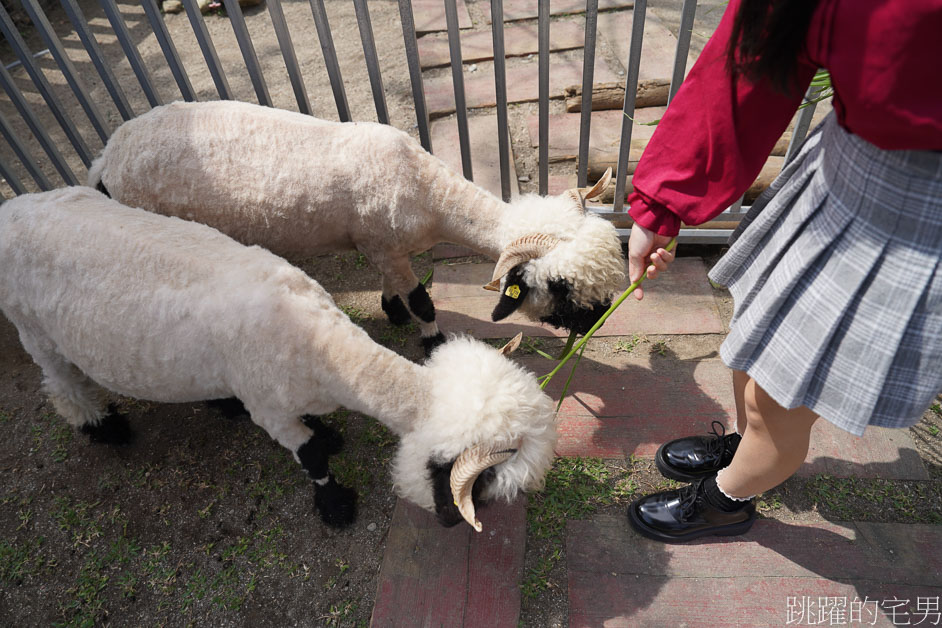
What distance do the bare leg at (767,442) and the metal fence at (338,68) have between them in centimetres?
198

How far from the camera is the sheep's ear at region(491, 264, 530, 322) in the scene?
112 inches

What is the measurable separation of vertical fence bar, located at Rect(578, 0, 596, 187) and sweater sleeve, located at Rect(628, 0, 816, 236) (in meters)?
1.54

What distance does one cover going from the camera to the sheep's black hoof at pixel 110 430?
303 cm

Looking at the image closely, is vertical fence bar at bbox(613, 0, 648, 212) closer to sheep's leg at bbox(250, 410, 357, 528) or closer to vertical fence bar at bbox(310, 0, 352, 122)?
vertical fence bar at bbox(310, 0, 352, 122)

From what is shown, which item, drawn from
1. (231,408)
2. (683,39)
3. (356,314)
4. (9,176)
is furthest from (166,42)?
(683,39)

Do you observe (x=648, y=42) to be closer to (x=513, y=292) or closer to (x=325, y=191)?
(x=513, y=292)

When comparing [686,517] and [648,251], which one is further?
[686,517]

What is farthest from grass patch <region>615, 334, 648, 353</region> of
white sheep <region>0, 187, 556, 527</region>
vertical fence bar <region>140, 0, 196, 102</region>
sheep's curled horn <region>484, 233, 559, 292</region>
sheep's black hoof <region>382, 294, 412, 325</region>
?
vertical fence bar <region>140, 0, 196, 102</region>

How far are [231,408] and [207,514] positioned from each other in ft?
1.88

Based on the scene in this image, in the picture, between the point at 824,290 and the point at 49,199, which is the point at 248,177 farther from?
the point at 824,290

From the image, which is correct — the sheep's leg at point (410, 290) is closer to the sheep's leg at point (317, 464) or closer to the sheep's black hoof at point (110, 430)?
the sheep's leg at point (317, 464)

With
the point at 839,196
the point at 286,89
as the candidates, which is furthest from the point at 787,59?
the point at 286,89

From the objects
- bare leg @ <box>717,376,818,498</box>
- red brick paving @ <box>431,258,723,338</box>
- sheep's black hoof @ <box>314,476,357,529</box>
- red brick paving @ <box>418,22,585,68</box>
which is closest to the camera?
bare leg @ <box>717,376,818,498</box>

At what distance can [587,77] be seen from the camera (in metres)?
3.21
